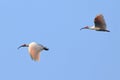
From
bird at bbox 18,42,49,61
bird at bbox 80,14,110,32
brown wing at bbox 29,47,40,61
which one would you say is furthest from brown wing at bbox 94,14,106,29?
brown wing at bbox 29,47,40,61

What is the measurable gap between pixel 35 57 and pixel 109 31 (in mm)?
10136

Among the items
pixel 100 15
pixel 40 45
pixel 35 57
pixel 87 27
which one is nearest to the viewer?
pixel 35 57

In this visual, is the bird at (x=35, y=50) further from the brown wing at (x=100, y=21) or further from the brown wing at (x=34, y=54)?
the brown wing at (x=100, y=21)

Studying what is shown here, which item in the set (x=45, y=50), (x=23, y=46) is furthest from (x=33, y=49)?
(x=23, y=46)

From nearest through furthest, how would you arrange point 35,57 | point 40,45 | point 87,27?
point 35,57 < point 40,45 < point 87,27

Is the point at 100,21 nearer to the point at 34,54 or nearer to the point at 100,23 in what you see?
the point at 100,23

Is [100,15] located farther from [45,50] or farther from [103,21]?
[45,50]

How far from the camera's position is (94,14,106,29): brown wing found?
5121cm

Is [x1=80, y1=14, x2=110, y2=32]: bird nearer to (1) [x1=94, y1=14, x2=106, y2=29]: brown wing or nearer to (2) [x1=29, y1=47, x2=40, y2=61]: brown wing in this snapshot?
(1) [x1=94, y1=14, x2=106, y2=29]: brown wing

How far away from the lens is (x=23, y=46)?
52656 mm

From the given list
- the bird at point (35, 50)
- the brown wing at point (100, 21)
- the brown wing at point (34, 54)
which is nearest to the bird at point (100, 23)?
the brown wing at point (100, 21)

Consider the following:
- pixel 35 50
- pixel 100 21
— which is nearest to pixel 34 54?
pixel 35 50

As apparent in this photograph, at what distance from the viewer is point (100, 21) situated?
169ft

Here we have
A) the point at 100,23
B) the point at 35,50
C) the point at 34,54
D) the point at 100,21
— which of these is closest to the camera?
the point at 34,54
